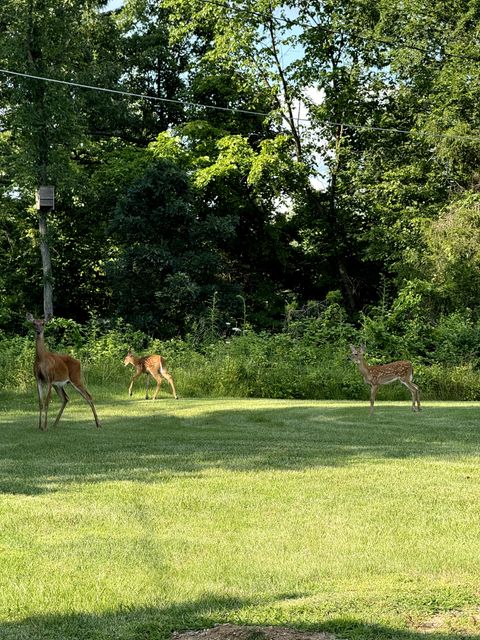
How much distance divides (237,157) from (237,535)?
28.3m

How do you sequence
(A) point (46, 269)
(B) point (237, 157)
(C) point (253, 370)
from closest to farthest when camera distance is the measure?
(C) point (253, 370) → (A) point (46, 269) → (B) point (237, 157)

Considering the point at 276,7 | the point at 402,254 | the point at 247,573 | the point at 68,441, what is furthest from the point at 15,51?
the point at 247,573

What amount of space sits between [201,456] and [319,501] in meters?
2.45

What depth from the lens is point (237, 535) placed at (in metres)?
5.33

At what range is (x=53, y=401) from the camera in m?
14.9

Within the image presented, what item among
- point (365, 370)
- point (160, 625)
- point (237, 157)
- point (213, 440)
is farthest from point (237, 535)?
point (237, 157)

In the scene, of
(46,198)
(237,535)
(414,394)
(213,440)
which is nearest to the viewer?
(237,535)

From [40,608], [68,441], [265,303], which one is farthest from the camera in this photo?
[265,303]

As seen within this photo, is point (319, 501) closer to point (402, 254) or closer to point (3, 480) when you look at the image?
point (3, 480)

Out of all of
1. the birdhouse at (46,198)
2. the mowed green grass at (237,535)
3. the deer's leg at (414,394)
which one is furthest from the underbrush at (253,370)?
the mowed green grass at (237,535)

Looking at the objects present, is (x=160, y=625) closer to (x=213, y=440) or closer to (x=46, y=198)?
(x=213, y=440)

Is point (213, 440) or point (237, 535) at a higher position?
point (213, 440)

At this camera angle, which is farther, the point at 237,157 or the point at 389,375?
the point at 237,157

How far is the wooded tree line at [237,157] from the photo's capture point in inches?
1097
